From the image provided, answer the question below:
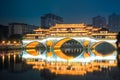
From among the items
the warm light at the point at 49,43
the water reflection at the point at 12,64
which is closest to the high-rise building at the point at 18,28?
the warm light at the point at 49,43

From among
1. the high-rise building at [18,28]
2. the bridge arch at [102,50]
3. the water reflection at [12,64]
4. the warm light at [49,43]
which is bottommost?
the water reflection at [12,64]

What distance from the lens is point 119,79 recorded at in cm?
1945

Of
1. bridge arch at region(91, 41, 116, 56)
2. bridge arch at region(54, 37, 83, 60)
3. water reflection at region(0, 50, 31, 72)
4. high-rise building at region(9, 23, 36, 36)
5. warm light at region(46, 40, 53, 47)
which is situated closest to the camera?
water reflection at region(0, 50, 31, 72)

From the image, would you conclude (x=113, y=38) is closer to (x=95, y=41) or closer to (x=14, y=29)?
(x=95, y=41)

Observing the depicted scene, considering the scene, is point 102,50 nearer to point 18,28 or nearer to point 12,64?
point 12,64

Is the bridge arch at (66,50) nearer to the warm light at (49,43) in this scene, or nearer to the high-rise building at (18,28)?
the warm light at (49,43)

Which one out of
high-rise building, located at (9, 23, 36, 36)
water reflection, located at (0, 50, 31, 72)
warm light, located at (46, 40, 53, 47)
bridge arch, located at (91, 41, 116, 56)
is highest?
high-rise building, located at (9, 23, 36, 36)

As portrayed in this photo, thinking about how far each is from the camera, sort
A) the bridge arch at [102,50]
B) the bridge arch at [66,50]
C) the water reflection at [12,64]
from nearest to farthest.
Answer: the water reflection at [12,64] < the bridge arch at [66,50] < the bridge arch at [102,50]

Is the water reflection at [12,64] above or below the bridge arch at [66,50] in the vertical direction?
below

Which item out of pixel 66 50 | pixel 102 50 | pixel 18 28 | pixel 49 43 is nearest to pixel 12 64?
pixel 49 43

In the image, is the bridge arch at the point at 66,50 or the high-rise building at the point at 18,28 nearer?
the bridge arch at the point at 66,50

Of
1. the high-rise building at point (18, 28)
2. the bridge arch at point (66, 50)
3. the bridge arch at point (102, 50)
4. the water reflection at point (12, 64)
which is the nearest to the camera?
the water reflection at point (12, 64)

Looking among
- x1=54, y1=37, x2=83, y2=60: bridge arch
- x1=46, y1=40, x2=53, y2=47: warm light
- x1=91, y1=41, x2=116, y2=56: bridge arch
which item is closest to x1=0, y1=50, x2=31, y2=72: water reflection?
x1=54, y1=37, x2=83, y2=60: bridge arch

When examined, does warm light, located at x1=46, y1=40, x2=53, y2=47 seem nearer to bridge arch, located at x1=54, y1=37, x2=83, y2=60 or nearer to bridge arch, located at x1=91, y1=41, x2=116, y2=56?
bridge arch, located at x1=54, y1=37, x2=83, y2=60
